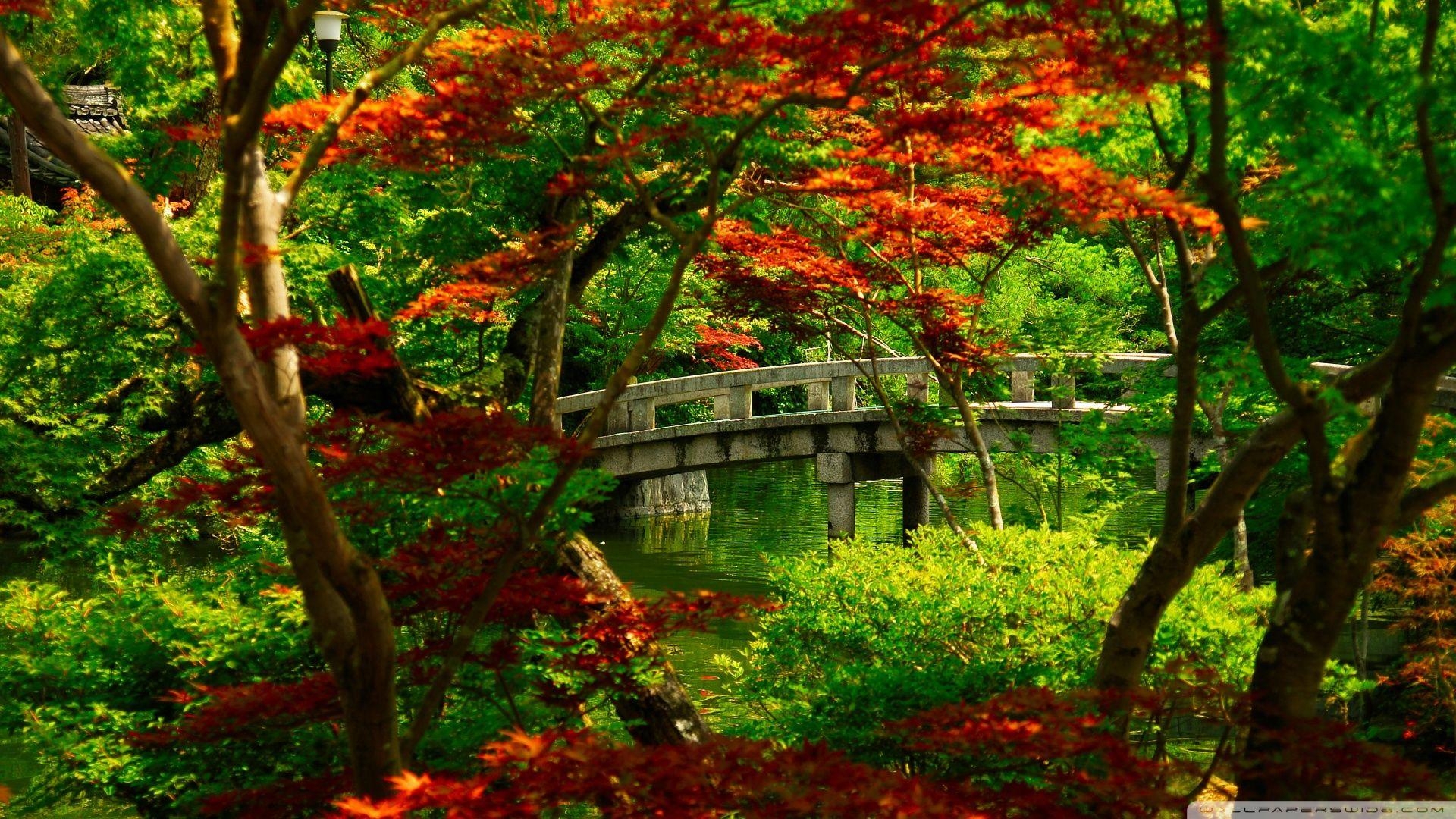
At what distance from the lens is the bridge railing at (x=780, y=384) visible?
13.5 meters

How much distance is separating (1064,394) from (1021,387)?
10.2 ft

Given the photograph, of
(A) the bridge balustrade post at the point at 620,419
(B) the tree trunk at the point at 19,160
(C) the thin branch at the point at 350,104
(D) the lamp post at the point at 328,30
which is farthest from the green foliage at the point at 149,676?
(B) the tree trunk at the point at 19,160

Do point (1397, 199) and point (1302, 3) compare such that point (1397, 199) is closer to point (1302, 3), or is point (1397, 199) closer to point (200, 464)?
point (1302, 3)

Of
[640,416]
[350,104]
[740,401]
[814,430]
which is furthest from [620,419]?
[350,104]

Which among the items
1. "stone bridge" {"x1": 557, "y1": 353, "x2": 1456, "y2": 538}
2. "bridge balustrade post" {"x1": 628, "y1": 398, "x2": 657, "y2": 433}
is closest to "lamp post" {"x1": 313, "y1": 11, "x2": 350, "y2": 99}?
"stone bridge" {"x1": 557, "y1": 353, "x2": 1456, "y2": 538}

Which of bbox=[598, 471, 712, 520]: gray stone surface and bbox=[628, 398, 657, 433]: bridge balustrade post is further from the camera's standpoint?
bbox=[598, 471, 712, 520]: gray stone surface

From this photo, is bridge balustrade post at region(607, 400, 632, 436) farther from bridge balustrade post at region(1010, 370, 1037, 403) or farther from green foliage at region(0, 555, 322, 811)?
green foliage at region(0, 555, 322, 811)

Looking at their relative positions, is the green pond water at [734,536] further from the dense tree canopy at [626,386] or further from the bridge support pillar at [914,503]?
the dense tree canopy at [626,386]

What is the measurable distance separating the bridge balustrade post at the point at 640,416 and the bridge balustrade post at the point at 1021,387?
447cm

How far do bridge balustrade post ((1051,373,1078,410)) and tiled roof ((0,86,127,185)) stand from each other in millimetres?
19016

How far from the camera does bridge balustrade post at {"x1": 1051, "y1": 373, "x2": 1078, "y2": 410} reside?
10.2m

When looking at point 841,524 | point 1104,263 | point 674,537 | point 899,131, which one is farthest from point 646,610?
point 1104,263

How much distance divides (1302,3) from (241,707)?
18.5ft

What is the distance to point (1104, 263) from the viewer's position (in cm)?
2191
